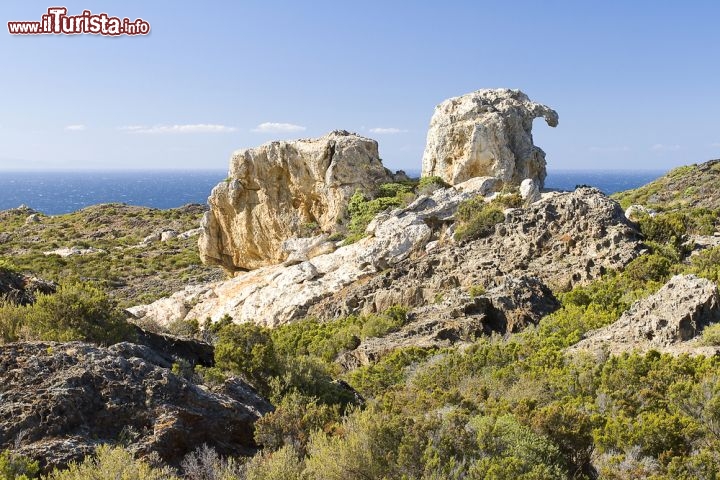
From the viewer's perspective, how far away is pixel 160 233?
56.1 metres

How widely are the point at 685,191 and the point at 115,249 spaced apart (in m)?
52.3

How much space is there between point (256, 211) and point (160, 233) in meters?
28.9

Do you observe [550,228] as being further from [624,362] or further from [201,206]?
[201,206]

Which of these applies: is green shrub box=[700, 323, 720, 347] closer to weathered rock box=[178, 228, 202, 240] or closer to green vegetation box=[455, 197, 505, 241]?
green vegetation box=[455, 197, 505, 241]

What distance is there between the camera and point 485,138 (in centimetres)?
2828

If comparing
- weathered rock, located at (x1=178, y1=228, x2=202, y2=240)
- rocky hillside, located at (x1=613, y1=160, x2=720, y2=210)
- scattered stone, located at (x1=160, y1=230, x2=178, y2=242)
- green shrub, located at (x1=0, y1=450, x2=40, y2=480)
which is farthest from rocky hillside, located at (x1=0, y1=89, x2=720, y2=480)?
scattered stone, located at (x1=160, y1=230, x2=178, y2=242)

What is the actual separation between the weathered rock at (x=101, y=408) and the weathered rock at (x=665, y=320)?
854cm

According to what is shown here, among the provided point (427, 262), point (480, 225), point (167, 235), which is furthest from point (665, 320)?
point (167, 235)

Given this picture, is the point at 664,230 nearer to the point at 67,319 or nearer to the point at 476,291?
the point at 476,291

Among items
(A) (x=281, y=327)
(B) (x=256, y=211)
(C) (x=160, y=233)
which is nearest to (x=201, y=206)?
(C) (x=160, y=233)

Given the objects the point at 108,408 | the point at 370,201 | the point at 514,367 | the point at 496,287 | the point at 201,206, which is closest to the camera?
the point at 108,408

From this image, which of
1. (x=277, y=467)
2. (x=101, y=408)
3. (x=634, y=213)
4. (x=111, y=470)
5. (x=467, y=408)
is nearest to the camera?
(x=111, y=470)

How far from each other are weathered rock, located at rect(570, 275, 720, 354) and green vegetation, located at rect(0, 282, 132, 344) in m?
9.74

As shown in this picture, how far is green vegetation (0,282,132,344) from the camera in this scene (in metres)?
8.68
